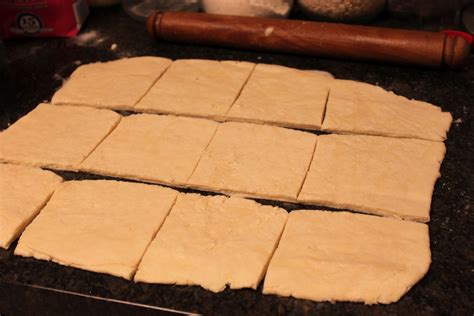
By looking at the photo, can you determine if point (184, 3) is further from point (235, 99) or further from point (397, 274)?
point (397, 274)

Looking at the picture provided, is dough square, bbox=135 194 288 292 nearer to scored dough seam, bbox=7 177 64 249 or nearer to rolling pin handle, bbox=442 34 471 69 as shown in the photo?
scored dough seam, bbox=7 177 64 249

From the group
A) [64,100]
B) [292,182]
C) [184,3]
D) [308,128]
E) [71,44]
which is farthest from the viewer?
[184,3]

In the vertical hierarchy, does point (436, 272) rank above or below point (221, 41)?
below

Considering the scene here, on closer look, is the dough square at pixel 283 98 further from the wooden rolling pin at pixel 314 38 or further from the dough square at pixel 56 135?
the dough square at pixel 56 135

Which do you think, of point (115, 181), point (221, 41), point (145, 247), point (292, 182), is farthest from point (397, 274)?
point (221, 41)

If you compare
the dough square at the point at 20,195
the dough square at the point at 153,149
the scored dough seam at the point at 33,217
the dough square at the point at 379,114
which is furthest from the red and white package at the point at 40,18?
the dough square at the point at 379,114

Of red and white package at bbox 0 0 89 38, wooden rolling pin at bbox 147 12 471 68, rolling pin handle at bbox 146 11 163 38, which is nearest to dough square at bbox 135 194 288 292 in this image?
wooden rolling pin at bbox 147 12 471 68

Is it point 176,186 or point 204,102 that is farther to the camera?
point 204,102
